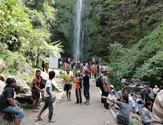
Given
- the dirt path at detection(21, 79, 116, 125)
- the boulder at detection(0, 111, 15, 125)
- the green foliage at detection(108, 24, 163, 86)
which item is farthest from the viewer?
the green foliage at detection(108, 24, 163, 86)

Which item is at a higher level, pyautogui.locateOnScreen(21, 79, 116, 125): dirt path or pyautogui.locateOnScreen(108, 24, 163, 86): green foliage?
pyautogui.locateOnScreen(108, 24, 163, 86): green foliage

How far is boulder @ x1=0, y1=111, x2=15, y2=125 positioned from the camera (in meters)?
3.56

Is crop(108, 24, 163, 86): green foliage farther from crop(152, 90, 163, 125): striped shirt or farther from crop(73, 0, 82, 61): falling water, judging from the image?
crop(73, 0, 82, 61): falling water

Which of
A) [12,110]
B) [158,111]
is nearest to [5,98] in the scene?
[12,110]

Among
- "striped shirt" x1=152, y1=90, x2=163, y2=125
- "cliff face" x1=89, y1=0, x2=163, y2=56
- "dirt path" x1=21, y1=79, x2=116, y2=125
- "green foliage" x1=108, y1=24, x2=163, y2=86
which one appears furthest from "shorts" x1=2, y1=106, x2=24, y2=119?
"cliff face" x1=89, y1=0, x2=163, y2=56

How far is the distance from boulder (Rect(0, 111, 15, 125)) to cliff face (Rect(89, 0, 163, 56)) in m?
19.5

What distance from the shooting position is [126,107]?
4520 mm

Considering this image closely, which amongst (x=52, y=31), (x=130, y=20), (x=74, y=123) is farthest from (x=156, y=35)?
(x=52, y=31)

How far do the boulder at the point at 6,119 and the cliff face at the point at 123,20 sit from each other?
1951 cm

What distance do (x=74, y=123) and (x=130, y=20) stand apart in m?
22.4

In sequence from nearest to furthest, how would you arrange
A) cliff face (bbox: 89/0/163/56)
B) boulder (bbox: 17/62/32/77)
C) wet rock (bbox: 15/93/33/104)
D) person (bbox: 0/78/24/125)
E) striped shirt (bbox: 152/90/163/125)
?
striped shirt (bbox: 152/90/163/125) < person (bbox: 0/78/24/125) < wet rock (bbox: 15/93/33/104) < boulder (bbox: 17/62/32/77) < cliff face (bbox: 89/0/163/56)

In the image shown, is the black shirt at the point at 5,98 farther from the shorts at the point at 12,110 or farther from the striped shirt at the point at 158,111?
the striped shirt at the point at 158,111

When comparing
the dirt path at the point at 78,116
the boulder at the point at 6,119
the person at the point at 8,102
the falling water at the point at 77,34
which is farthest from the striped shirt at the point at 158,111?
the falling water at the point at 77,34

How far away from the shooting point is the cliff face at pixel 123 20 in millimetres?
19302
